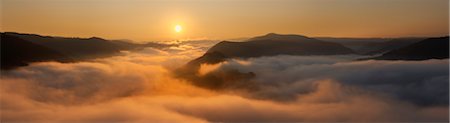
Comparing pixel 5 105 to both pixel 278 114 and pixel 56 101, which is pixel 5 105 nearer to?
pixel 56 101

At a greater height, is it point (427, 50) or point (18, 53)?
point (18, 53)

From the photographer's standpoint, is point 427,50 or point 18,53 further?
point 427,50

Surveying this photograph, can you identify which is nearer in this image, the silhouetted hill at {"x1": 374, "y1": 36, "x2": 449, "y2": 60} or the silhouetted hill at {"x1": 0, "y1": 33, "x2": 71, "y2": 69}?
the silhouetted hill at {"x1": 0, "y1": 33, "x2": 71, "y2": 69}

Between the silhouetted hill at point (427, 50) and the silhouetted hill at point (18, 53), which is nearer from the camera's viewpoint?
the silhouetted hill at point (18, 53)
